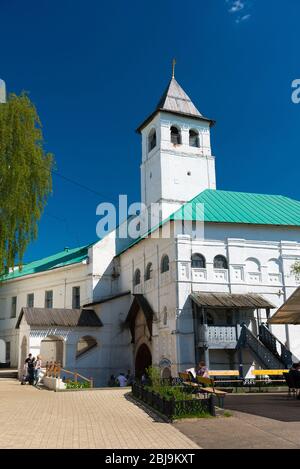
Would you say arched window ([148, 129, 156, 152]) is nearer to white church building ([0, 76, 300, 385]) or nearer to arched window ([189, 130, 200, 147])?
white church building ([0, 76, 300, 385])

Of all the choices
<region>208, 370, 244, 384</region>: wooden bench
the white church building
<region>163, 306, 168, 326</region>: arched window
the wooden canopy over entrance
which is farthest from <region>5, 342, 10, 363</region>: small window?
the wooden canopy over entrance

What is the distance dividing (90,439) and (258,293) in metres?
22.0

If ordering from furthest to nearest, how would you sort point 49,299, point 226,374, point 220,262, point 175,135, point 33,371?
point 49,299 < point 175,135 < point 220,262 < point 33,371 < point 226,374

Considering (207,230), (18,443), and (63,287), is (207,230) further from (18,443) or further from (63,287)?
(18,443)

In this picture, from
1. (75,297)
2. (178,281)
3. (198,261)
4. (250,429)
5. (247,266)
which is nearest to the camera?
(250,429)

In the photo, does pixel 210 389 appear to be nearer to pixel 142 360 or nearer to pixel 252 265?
pixel 252 265

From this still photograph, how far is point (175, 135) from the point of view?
40375 millimetres

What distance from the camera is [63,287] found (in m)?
42.2

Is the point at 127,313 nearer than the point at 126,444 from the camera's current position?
No

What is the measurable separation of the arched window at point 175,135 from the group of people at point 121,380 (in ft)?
59.6

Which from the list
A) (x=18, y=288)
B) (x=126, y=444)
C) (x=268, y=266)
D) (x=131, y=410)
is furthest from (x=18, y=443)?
(x=18, y=288)

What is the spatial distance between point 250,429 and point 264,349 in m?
16.3

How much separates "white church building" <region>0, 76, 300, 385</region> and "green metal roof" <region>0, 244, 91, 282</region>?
0.39 m

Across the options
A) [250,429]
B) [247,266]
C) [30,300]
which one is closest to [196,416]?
[250,429]
